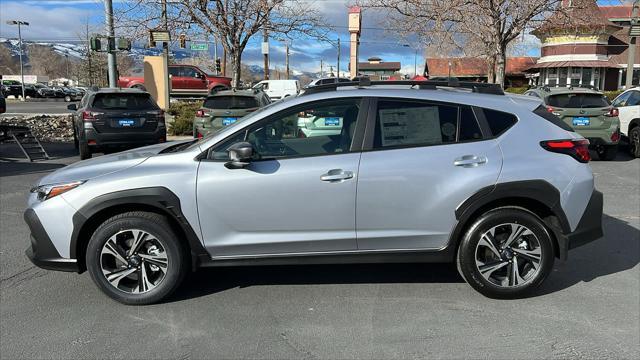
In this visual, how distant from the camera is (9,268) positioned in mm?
5059

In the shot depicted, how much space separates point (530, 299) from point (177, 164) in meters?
3.09

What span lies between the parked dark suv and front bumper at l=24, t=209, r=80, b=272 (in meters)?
7.79

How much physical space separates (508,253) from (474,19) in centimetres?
1538

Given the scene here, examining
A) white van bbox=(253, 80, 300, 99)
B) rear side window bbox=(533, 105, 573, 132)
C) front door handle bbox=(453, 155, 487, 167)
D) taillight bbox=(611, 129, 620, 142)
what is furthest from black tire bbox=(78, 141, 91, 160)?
white van bbox=(253, 80, 300, 99)

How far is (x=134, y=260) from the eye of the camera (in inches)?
161

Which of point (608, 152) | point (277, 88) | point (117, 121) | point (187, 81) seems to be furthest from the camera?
A: point (187, 81)

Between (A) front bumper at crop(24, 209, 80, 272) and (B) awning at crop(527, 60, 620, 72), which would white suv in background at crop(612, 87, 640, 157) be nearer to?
(A) front bumper at crop(24, 209, 80, 272)

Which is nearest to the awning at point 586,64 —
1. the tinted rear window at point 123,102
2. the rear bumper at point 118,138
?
the tinted rear window at point 123,102

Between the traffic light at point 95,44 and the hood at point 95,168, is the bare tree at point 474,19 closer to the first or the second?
the traffic light at point 95,44

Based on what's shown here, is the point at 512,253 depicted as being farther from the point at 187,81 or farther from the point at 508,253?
the point at 187,81

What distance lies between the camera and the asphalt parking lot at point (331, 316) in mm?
3500

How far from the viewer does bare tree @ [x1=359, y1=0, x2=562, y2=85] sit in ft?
54.3

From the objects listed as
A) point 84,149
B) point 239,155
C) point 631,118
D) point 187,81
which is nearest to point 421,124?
point 239,155

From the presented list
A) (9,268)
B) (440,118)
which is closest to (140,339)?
(9,268)
